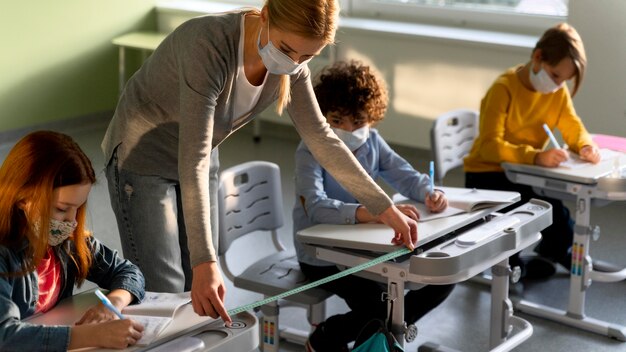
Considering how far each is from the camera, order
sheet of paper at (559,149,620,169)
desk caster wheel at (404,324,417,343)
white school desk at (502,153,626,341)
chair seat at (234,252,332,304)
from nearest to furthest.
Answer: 1. desk caster wheel at (404,324,417,343)
2. chair seat at (234,252,332,304)
3. white school desk at (502,153,626,341)
4. sheet of paper at (559,149,620,169)

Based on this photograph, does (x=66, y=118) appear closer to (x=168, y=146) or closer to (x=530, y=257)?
(x=530, y=257)

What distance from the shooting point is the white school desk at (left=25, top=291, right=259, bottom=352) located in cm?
174

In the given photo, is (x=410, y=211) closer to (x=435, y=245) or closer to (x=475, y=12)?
(x=435, y=245)

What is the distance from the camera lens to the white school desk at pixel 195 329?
1.74 metres

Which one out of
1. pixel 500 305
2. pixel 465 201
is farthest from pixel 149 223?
pixel 500 305

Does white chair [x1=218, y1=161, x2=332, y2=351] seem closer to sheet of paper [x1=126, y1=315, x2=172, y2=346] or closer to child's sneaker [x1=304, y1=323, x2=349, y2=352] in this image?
child's sneaker [x1=304, y1=323, x2=349, y2=352]

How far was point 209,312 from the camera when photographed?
1.72 metres

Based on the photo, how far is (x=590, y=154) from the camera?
3.27m

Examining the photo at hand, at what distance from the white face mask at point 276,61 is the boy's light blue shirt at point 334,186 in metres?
0.63

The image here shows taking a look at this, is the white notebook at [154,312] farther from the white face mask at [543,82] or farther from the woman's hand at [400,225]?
the white face mask at [543,82]

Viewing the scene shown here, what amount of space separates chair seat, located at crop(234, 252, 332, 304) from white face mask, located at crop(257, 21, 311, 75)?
859mm

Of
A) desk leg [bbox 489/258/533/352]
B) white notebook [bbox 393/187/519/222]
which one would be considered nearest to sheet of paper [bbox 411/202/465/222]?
white notebook [bbox 393/187/519/222]

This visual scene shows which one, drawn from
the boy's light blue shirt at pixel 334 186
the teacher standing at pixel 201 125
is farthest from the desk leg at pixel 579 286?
the teacher standing at pixel 201 125

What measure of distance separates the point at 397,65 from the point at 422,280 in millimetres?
3165
